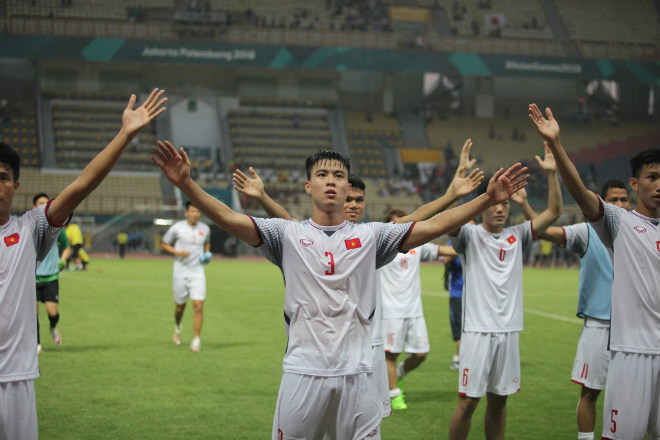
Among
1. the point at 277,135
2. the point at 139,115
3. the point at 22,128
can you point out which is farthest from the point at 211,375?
the point at 277,135

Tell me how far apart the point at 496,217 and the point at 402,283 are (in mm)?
2836

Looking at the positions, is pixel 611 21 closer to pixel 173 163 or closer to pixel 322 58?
pixel 322 58

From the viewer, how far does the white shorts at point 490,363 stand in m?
6.70

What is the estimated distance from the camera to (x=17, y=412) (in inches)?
175

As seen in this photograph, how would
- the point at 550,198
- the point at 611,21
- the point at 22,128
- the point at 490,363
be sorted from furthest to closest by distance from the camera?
the point at 611,21 → the point at 22,128 → the point at 490,363 → the point at 550,198

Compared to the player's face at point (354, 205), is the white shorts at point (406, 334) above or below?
below

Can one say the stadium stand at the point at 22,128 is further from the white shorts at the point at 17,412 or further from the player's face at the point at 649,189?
the player's face at the point at 649,189

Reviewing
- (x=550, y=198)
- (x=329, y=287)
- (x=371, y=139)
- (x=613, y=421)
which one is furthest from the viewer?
(x=371, y=139)

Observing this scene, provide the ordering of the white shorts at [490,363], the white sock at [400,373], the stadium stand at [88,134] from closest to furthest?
the white shorts at [490,363]
the white sock at [400,373]
the stadium stand at [88,134]

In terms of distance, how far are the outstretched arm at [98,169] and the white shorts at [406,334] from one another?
549cm

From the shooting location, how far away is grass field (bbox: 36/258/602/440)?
8281 millimetres

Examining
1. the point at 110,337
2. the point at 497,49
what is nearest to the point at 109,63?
the point at 497,49

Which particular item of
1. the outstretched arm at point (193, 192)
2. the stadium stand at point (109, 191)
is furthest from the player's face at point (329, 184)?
the stadium stand at point (109, 191)

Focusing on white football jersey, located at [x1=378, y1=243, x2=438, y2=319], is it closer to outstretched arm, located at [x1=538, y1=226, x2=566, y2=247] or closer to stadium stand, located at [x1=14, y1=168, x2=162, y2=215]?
outstretched arm, located at [x1=538, y1=226, x2=566, y2=247]
